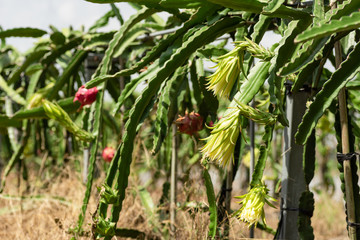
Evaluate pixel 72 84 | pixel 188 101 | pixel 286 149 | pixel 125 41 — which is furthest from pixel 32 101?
pixel 286 149

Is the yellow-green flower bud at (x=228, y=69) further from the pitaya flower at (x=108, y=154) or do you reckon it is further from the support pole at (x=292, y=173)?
the pitaya flower at (x=108, y=154)

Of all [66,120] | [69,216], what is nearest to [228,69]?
[66,120]

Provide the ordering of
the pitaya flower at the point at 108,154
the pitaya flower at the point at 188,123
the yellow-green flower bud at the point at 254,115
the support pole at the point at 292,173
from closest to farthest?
the yellow-green flower bud at the point at 254,115, the support pole at the point at 292,173, the pitaya flower at the point at 188,123, the pitaya flower at the point at 108,154

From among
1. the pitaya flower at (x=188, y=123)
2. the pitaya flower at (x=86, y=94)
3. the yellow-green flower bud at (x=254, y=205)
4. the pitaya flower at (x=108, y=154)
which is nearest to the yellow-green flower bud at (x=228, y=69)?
the yellow-green flower bud at (x=254, y=205)

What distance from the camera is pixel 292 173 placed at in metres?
0.80

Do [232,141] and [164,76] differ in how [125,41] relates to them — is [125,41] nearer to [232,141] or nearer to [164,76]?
[164,76]

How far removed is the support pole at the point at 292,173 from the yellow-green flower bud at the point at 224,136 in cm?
24

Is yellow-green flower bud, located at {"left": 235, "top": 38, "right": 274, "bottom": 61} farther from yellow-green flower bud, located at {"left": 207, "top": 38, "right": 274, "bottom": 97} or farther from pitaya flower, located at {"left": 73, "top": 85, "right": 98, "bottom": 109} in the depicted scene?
pitaya flower, located at {"left": 73, "top": 85, "right": 98, "bottom": 109}

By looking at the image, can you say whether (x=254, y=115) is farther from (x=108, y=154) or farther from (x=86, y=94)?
(x=108, y=154)

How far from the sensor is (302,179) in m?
0.81

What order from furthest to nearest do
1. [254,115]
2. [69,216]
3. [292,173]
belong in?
[69,216]
[292,173]
[254,115]

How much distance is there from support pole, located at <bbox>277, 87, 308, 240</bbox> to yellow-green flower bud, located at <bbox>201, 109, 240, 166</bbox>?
243 mm

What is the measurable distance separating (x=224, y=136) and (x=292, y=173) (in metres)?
0.29

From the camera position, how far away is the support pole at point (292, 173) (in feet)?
2.60
